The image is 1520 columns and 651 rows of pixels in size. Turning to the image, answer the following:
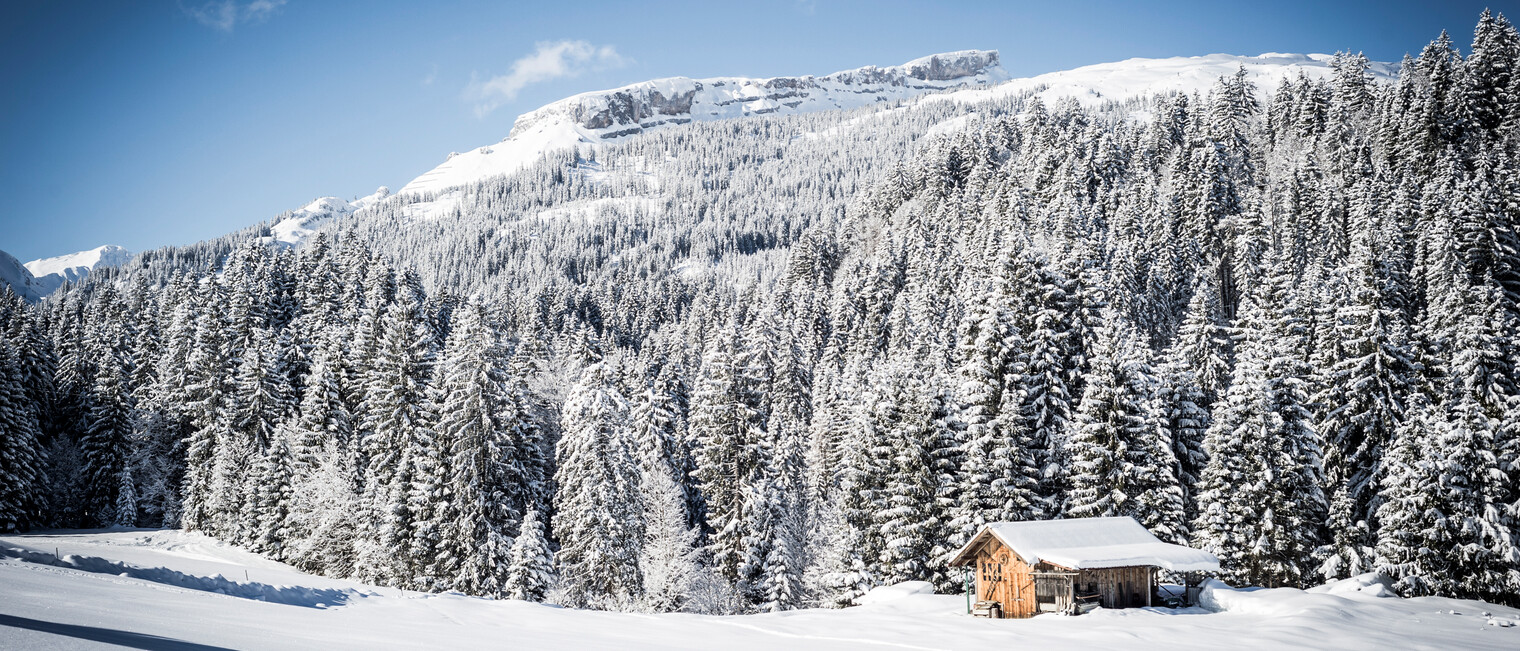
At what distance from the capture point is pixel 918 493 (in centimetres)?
3803

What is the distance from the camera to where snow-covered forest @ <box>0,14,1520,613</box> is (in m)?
35.8

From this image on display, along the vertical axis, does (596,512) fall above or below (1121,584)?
above

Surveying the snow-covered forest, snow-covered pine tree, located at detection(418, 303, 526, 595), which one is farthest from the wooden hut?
snow-covered pine tree, located at detection(418, 303, 526, 595)

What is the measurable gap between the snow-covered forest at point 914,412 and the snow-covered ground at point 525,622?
29.5 ft

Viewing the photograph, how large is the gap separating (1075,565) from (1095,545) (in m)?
2.32

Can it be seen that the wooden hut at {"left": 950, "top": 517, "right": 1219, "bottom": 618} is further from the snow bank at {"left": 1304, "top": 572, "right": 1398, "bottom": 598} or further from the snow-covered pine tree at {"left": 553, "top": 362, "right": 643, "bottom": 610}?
the snow-covered pine tree at {"left": 553, "top": 362, "right": 643, "bottom": 610}

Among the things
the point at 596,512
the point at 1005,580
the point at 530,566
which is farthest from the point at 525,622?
the point at 530,566

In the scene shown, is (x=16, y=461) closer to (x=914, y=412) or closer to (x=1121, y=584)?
(x=914, y=412)

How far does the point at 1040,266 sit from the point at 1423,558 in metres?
20.6

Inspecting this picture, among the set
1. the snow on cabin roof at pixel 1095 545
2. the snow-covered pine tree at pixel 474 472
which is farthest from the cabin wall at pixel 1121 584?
the snow-covered pine tree at pixel 474 472

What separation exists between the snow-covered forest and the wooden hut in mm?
5904

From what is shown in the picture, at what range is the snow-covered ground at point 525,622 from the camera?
23.7ft

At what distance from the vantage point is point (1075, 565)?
25969 millimetres

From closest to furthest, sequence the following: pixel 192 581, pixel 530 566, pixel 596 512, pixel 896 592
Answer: pixel 192 581 < pixel 896 592 < pixel 530 566 < pixel 596 512
